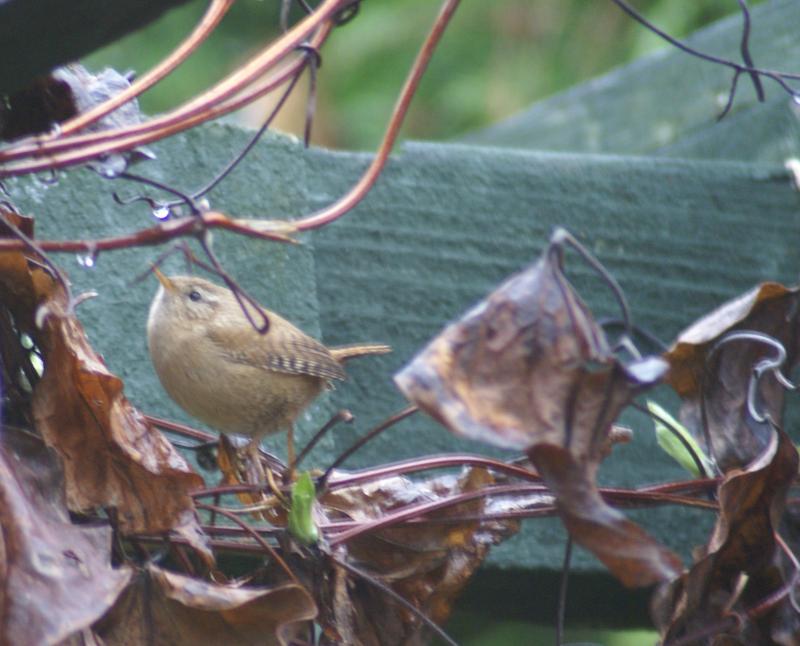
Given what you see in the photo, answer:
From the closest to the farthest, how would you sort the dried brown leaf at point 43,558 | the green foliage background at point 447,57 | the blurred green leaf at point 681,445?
the dried brown leaf at point 43,558 → the blurred green leaf at point 681,445 → the green foliage background at point 447,57

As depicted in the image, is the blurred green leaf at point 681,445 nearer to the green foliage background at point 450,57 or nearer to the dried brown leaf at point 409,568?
the dried brown leaf at point 409,568

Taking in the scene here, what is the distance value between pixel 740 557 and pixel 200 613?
0.67 metres

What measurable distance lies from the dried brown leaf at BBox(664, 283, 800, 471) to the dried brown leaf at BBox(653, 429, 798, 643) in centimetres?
8

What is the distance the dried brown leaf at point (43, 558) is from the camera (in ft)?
3.85

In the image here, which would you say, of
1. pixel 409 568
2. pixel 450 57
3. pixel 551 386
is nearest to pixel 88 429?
pixel 409 568

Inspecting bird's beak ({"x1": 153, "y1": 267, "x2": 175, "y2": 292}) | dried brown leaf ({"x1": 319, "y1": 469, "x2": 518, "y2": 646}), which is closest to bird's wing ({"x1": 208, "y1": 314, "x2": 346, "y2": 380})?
bird's beak ({"x1": 153, "y1": 267, "x2": 175, "y2": 292})

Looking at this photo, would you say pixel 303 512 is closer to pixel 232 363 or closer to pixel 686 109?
pixel 232 363

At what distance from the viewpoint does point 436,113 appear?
20.6 ft

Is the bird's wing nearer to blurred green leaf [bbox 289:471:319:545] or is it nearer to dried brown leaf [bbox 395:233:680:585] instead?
blurred green leaf [bbox 289:471:319:545]

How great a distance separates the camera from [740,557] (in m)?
1.62

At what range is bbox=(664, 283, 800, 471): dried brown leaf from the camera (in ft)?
5.59

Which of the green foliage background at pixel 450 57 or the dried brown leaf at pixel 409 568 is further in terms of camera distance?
the green foliage background at pixel 450 57

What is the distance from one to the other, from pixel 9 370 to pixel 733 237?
1648 millimetres

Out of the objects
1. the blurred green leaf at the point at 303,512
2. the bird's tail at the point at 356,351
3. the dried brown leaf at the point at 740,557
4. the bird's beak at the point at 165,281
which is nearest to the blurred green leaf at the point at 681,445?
the dried brown leaf at the point at 740,557
